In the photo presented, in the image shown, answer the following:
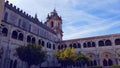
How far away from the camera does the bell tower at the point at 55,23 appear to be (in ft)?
182

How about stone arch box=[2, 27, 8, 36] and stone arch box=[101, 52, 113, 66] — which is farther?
stone arch box=[101, 52, 113, 66]

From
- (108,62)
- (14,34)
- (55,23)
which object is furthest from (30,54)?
(55,23)

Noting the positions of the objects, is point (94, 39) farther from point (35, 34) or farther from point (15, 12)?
point (15, 12)

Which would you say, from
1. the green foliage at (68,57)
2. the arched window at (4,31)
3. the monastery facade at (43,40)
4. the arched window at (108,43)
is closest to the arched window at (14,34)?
the monastery facade at (43,40)

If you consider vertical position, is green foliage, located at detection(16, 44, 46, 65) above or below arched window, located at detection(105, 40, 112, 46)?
below

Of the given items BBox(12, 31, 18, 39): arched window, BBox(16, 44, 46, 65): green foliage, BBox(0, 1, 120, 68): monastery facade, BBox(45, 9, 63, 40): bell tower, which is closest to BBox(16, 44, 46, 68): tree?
BBox(16, 44, 46, 65): green foliage

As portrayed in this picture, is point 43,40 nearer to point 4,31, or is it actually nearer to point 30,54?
point 4,31

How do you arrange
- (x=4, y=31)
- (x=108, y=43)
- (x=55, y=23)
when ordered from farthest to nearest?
1. (x=55, y=23)
2. (x=108, y=43)
3. (x=4, y=31)

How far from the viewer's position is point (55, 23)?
55.7 metres

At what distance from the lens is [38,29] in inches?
1772

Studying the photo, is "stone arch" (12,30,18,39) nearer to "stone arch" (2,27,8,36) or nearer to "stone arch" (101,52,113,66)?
"stone arch" (2,27,8,36)

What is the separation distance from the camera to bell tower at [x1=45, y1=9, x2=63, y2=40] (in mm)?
55494

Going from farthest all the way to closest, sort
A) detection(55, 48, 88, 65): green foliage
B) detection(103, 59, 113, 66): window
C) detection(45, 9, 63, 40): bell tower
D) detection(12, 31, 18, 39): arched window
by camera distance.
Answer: detection(45, 9, 63, 40): bell tower
detection(103, 59, 113, 66): window
detection(55, 48, 88, 65): green foliage
detection(12, 31, 18, 39): arched window

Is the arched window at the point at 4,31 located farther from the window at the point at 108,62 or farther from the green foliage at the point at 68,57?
the window at the point at 108,62
